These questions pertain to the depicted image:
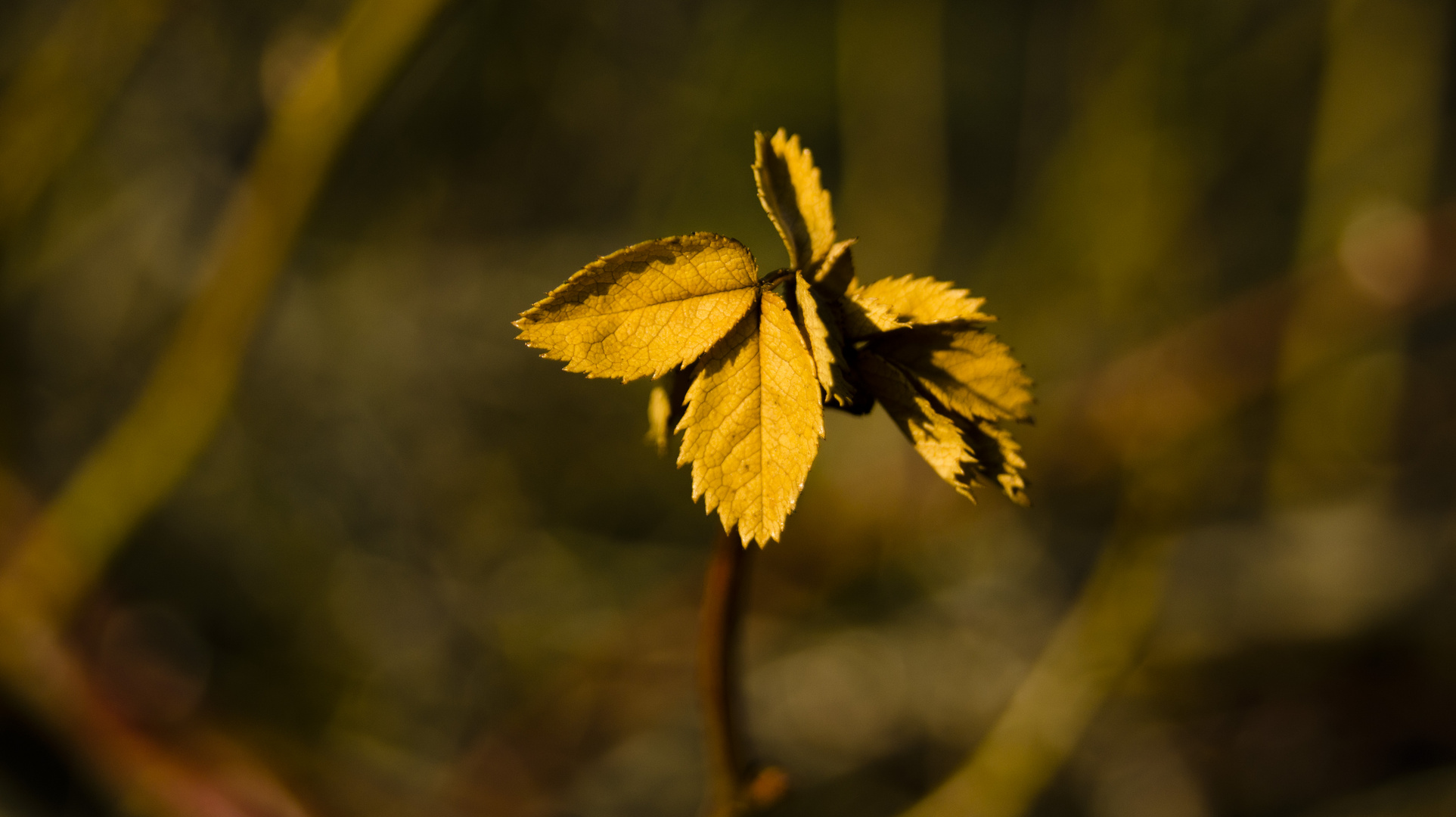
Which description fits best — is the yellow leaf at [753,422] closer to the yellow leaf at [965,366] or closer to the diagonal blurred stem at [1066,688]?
the yellow leaf at [965,366]

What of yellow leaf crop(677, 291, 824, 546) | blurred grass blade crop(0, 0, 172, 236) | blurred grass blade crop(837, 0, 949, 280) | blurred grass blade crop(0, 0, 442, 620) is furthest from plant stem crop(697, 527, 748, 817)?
blurred grass blade crop(0, 0, 172, 236)

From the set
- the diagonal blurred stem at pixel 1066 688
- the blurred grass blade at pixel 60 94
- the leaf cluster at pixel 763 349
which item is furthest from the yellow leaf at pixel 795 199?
the blurred grass blade at pixel 60 94

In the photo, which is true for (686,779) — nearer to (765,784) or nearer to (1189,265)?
(765,784)

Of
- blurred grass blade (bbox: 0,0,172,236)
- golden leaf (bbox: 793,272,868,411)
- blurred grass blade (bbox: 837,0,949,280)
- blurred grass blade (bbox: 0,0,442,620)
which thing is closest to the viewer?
golden leaf (bbox: 793,272,868,411)

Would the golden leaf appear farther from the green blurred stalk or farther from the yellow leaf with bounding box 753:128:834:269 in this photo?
the green blurred stalk

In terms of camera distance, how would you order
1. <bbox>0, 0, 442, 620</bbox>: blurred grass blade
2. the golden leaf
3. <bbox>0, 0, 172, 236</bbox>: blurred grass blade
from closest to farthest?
the golden leaf → <bbox>0, 0, 442, 620</bbox>: blurred grass blade → <bbox>0, 0, 172, 236</bbox>: blurred grass blade

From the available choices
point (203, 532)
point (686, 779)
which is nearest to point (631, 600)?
point (686, 779)

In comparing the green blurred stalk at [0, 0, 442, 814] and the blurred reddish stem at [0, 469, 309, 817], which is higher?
the green blurred stalk at [0, 0, 442, 814]
